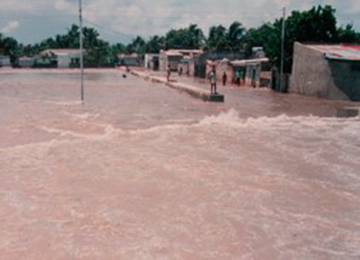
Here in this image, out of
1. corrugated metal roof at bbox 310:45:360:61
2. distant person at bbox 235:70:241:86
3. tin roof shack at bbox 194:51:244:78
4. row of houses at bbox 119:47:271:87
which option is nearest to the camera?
corrugated metal roof at bbox 310:45:360:61

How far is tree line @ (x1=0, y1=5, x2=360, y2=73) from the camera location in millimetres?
29250

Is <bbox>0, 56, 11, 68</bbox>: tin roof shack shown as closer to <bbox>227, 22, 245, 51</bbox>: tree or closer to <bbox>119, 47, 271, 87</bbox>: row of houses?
<bbox>119, 47, 271, 87</bbox>: row of houses

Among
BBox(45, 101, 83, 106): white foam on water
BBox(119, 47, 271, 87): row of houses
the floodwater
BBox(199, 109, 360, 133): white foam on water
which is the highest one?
BBox(119, 47, 271, 87): row of houses

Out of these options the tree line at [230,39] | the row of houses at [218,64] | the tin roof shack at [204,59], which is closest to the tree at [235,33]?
the tree line at [230,39]

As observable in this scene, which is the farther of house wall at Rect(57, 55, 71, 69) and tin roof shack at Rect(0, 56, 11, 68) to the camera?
house wall at Rect(57, 55, 71, 69)

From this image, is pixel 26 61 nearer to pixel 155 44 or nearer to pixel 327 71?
pixel 155 44

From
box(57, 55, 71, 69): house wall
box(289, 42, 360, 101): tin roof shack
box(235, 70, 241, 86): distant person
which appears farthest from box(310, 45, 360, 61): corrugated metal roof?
box(57, 55, 71, 69): house wall

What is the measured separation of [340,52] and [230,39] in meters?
56.0

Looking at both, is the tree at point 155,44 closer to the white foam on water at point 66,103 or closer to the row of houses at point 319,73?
the row of houses at point 319,73

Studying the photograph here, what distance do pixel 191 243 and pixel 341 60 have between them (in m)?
20.5

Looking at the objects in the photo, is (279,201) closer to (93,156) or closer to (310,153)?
(310,153)

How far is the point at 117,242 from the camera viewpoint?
5367 mm

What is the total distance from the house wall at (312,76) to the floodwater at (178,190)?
30.3 ft

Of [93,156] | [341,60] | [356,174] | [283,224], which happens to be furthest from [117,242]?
[341,60]
